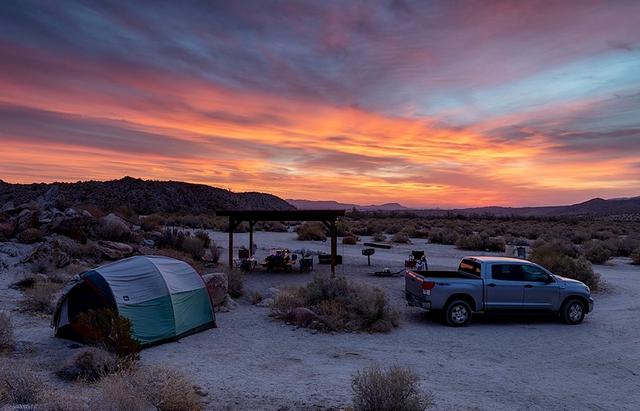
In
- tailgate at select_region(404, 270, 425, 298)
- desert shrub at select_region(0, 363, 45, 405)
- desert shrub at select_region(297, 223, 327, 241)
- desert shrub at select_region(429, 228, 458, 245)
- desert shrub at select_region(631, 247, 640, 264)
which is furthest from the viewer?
desert shrub at select_region(297, 223, 327, 241)

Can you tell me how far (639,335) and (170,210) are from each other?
91410 millimetres

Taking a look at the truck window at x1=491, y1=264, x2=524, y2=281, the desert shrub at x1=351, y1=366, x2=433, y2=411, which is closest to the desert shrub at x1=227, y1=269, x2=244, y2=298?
the truck window at x1=491, y1=264, x2=524, y2=281

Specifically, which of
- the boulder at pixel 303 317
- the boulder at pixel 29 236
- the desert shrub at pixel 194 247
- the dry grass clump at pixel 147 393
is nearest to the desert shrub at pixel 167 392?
the dry grass clump at pixel 147 393

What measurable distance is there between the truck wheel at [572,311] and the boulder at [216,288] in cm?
976

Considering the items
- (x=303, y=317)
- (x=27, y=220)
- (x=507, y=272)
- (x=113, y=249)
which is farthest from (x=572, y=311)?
(x=27, y=220)

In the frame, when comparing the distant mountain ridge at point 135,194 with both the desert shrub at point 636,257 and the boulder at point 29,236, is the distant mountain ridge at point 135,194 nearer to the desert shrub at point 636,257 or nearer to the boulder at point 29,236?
the boulder at point 29,236

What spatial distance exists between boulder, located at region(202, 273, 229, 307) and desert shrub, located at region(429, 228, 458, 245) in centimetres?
2769

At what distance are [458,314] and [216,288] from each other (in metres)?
7.14

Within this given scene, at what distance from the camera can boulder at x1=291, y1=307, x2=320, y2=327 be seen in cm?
1400

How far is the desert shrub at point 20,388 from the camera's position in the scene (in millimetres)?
7258

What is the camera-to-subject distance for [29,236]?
2447 centimetres

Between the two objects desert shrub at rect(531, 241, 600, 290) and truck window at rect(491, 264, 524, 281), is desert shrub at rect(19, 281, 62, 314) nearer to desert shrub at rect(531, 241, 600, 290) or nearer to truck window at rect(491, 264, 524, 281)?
truck window at rect(491, 264, 524, 281)

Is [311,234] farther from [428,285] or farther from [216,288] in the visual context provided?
[428,285]

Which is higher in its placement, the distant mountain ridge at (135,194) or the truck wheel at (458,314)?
the distant mountain ridge at (135,194)
